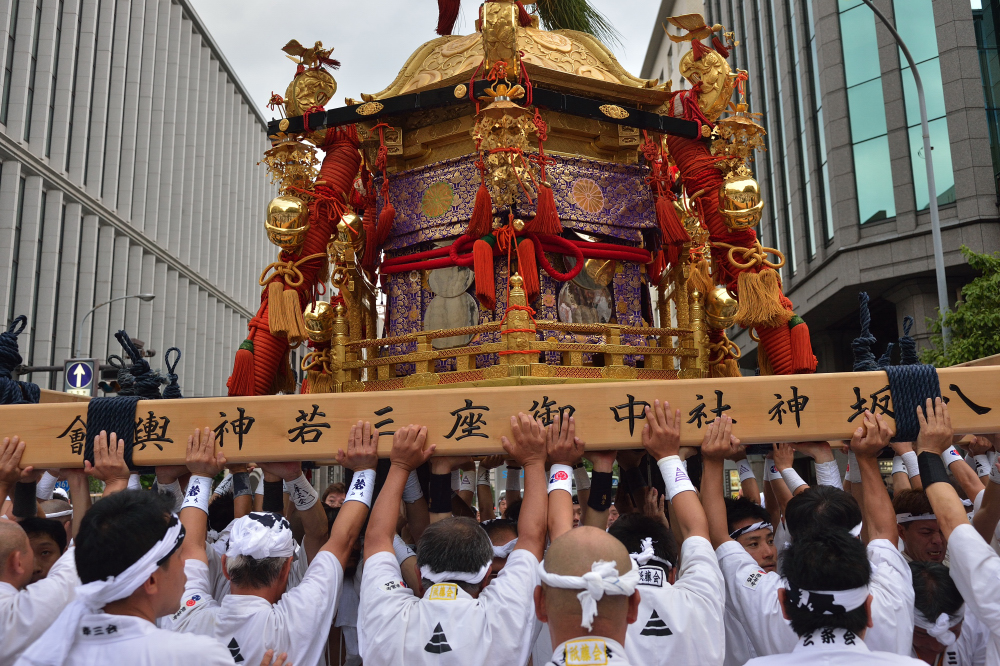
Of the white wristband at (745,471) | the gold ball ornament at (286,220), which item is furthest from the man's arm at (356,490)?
the gold ball ornament at (286,220)

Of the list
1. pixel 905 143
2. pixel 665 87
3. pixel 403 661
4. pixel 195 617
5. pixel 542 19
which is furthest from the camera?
pixel 905 143

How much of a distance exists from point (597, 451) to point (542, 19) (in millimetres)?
5855

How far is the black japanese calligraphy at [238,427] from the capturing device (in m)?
3.22

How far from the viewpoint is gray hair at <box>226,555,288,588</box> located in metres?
2.65

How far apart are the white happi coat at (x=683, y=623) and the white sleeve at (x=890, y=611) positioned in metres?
0.47

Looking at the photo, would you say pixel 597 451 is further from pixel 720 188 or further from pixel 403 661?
pixel 720 188

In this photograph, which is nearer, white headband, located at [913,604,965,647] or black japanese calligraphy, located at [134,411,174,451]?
white headband, located at [913,604,965,647]

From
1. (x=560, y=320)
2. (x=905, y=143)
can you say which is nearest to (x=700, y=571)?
(x=560, y=320)

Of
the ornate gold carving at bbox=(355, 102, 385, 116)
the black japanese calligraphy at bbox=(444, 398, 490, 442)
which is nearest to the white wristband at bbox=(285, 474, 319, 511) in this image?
the black japanese calligraphy at bbox=(444, 398, 490, 442)

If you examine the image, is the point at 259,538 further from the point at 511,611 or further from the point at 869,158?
the point at 869,158

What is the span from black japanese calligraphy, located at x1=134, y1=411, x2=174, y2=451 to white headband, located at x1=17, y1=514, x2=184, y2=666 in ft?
3.84

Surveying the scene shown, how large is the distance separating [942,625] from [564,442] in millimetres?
1462

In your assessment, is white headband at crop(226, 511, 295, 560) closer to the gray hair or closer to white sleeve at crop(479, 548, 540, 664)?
the gray hair

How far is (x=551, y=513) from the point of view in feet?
9.37
